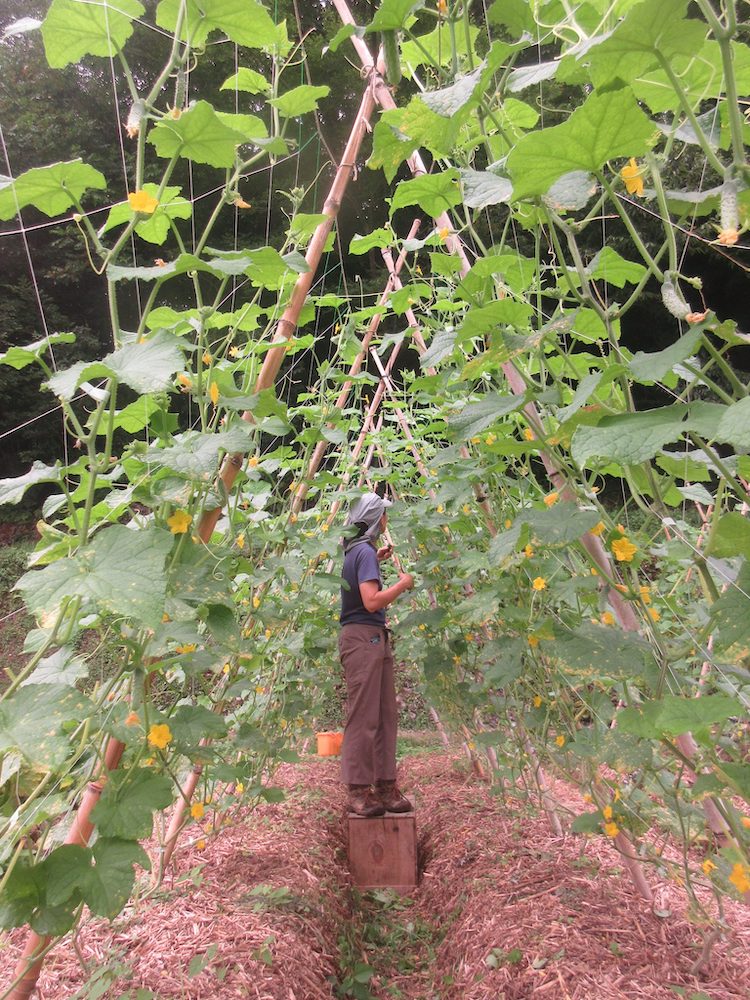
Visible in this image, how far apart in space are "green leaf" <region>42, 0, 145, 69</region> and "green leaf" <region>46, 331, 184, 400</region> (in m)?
0.48

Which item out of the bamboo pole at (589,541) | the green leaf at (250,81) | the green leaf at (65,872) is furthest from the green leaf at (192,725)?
the green leaf at (250,81)

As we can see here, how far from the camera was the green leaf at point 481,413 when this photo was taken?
1038 millimetres

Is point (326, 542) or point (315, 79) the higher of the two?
point (315, 79)

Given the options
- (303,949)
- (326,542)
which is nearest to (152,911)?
(303,949)

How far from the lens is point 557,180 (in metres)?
0.85

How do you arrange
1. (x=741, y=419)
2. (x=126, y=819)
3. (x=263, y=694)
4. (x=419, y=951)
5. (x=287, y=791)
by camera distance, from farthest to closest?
(x=287, y=791), (x=263, y=694), (x=419, y=951), (x=126, y=819), (x=741, y=419)

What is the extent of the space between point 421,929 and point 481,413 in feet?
6.78

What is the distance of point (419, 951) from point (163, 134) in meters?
2.43

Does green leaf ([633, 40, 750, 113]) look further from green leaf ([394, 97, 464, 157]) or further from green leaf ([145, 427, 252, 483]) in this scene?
green leaf ([145, 427, 252, 483])

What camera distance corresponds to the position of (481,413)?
1.09m

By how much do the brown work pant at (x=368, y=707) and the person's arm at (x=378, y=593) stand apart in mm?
242

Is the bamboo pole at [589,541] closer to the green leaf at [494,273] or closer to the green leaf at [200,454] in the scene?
the green leaf at [494,273]

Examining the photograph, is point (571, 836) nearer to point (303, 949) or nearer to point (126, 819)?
point (303, 949)

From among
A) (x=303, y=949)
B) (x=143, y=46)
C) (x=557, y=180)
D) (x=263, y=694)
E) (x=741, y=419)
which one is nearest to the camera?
(x=741, y=419)
